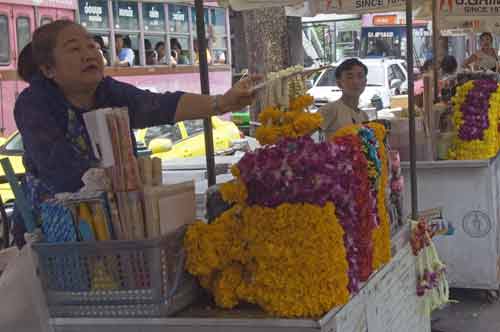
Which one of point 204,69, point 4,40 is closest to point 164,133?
point 4,40

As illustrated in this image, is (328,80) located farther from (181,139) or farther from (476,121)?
(476,121)

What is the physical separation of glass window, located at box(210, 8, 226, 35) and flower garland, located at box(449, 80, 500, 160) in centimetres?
1067

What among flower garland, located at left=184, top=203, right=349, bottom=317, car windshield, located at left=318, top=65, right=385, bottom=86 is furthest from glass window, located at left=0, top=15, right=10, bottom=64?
car windshield, located at left=318, top=65, right=385, bottom=86

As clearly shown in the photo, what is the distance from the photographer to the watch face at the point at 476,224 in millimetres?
5875

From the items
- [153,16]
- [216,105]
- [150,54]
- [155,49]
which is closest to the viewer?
[216,105]

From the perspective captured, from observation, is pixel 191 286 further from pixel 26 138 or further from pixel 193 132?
pixel 193 132

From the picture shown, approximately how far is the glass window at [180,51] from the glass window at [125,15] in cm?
119

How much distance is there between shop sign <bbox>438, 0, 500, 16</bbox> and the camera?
10.2m

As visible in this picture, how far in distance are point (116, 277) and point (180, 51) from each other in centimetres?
1344

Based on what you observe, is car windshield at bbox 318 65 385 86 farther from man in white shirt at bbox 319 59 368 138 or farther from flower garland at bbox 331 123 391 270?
flower garland at bbox 331 123 391 270

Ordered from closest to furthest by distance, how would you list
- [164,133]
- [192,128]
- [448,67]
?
[164,133]
[192,128]
[448,67]

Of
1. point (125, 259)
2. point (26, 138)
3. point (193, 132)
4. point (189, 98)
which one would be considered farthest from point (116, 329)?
point (193, 132)

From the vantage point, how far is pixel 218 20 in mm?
16844

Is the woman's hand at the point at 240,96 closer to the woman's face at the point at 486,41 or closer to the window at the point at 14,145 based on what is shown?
the window at the point at 14,145
